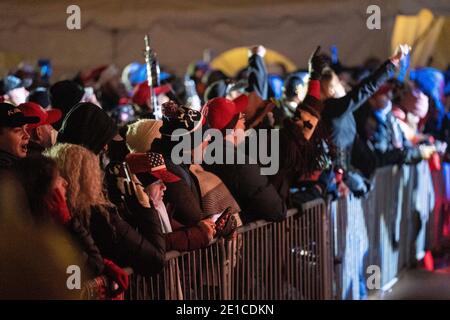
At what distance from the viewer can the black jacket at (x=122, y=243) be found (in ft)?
14.9

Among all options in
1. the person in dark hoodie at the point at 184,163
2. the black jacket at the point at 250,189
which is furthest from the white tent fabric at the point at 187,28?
the person in dark hoodie at the point at 184,163

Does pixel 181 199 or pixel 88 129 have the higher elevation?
pixel 88 129

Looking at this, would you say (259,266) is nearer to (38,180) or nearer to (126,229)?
(126,229)

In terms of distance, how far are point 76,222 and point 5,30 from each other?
8671mm

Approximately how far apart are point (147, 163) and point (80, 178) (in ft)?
1.87

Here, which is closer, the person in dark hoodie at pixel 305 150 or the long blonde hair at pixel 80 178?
the long blonde hair at pixel 80 178

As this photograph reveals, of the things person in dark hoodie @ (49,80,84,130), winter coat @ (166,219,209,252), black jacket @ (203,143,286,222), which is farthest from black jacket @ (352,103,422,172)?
winter coat @ (166,219,209,252)

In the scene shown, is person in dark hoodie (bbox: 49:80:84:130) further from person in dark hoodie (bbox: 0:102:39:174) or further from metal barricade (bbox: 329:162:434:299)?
metal barricade (bbox: 329:162:434:299)

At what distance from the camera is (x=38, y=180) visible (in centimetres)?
416

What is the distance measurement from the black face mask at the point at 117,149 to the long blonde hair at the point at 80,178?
97cm

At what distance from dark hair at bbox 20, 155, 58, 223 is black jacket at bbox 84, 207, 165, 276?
0.39m

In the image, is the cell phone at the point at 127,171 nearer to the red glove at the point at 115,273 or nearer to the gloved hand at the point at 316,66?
the red glove at the point at 115,273

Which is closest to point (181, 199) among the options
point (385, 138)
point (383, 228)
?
point (383, 228)
